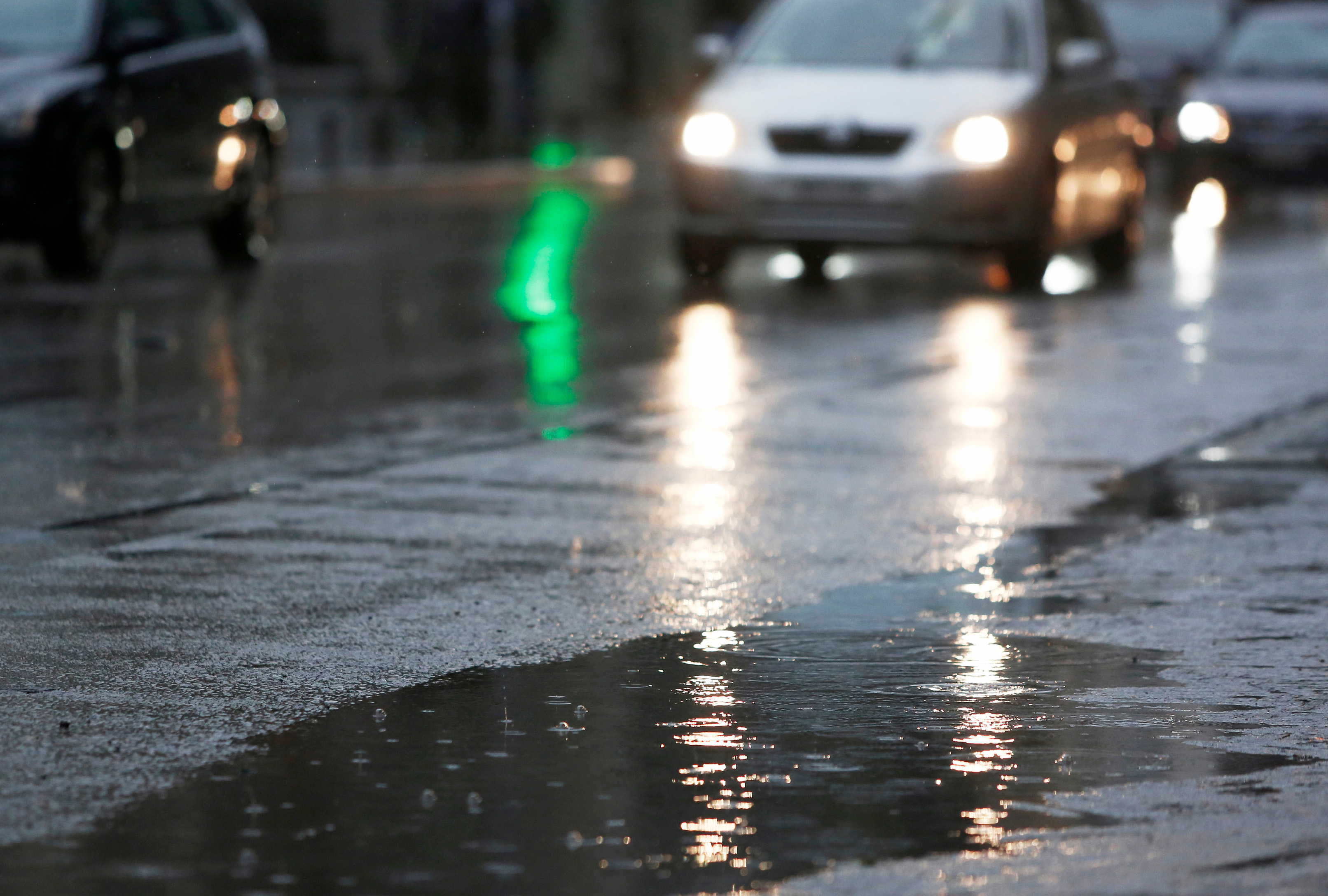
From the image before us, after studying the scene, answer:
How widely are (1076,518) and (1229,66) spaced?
15.7 meters

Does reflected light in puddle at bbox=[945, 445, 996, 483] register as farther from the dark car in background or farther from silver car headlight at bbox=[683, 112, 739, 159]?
the dark car in background

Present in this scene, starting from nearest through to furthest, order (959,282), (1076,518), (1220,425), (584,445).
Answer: (1076,518) < (584,445) < (1220,425) < (959,282)

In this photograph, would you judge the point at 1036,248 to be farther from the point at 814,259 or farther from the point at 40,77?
the point at 40,77

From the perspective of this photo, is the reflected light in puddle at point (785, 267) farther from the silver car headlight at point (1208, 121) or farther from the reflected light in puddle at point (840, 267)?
the silver car headlight at point (1208, 121)

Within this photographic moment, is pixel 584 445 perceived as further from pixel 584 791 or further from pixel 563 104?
pixel 563 104

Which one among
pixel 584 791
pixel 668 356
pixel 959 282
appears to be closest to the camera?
pixel 584 791

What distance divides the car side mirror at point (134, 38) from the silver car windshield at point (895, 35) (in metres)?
3.37

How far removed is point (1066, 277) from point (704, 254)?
2.82 m

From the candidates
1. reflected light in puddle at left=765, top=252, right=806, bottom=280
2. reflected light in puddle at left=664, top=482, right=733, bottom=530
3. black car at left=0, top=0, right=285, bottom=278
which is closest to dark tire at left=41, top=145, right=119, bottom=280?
black car at left=0, top=0, right=285, bottom=278

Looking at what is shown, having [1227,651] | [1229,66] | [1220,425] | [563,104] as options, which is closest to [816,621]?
[1227,651]

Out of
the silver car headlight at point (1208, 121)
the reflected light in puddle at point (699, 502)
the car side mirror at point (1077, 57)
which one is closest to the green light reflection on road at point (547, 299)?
the reflected light in puddle at point (699, 502)

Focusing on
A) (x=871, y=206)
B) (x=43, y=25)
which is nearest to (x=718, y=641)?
(x=871, y=206)

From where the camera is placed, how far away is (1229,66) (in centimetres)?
2212

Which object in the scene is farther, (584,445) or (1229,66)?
(1229,66)
